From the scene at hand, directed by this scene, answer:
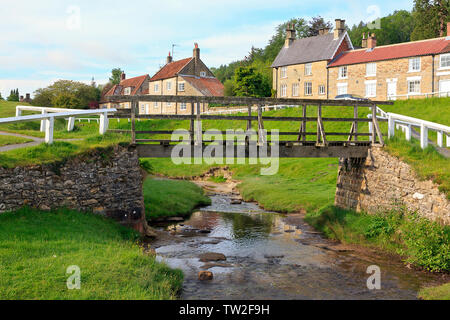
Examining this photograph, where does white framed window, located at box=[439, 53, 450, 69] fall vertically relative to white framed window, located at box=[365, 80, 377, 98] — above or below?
above

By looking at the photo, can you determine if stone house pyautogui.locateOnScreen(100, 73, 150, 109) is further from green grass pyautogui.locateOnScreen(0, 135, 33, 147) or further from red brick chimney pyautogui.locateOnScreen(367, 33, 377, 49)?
green grass pyautogui.locateOnScreen(0, 135, 33, 147)

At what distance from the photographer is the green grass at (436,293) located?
10.6 metres

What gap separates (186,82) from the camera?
61.5m

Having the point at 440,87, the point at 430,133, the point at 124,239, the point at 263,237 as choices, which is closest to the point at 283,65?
the point at 440,87

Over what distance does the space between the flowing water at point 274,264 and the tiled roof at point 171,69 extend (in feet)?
148

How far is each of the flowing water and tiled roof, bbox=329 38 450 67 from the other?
104 feet

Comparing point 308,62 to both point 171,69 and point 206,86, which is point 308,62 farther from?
point 171,69

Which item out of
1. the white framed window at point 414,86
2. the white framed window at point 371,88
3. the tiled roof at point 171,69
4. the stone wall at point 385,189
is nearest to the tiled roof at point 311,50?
the white framed window at point 371,88

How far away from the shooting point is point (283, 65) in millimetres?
60000

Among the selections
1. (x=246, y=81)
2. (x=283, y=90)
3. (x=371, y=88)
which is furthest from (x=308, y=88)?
(x=371, y=88)

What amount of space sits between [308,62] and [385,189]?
138ft

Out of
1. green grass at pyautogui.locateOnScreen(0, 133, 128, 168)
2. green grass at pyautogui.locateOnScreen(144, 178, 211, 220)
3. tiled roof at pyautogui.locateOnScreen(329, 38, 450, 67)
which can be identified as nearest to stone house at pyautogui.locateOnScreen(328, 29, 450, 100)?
tiled roof at pyautogui.locateOnScreen(329, 38, 450, 67)

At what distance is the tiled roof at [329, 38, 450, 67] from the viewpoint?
43750 mm
